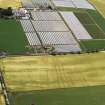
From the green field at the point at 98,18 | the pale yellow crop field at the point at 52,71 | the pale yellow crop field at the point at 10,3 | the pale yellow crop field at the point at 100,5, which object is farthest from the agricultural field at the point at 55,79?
the pale yellow crop field at the point at 100,5

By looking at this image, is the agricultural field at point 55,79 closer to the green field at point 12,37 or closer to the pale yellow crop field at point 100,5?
the green field at point 12,37

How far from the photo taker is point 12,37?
69500 millimetres

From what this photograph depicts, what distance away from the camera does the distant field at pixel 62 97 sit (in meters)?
52.1

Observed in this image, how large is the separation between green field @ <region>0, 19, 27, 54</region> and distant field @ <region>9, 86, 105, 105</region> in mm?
13047

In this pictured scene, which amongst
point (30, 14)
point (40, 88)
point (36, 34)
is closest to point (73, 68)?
point (40, 88)

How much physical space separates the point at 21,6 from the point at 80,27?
15316mm

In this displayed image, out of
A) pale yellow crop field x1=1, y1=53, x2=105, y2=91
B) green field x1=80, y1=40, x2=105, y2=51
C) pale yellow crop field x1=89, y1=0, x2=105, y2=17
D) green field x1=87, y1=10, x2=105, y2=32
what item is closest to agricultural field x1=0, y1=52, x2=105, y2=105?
pale yellow crop field x1=1, y1=53, x2=105, y2=91

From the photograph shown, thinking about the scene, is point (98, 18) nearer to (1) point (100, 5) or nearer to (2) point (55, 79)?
(1) point (100, 5)

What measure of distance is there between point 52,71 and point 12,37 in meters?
13.9

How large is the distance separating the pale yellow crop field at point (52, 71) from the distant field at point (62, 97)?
50.6 inches

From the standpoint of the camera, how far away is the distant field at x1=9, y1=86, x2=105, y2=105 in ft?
171

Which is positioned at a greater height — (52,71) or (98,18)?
(98,18)

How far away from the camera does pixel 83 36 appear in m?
74.1

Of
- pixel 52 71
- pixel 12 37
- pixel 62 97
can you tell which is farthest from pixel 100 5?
pixel 62 97
